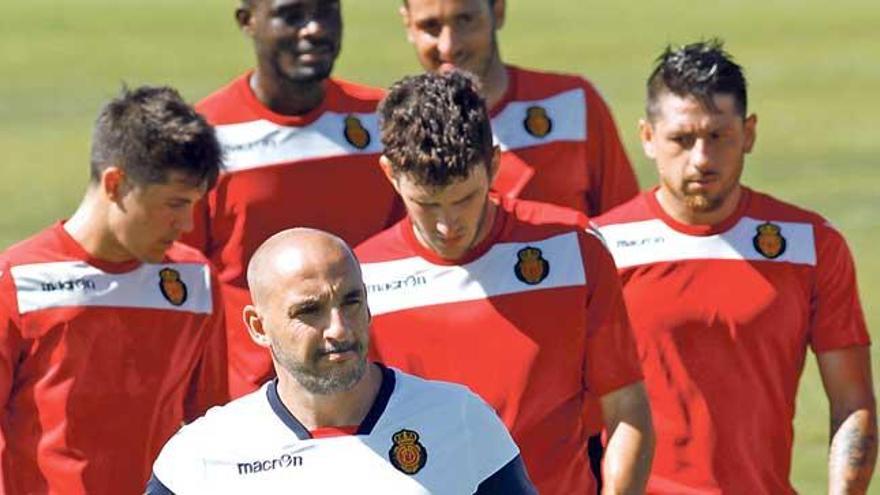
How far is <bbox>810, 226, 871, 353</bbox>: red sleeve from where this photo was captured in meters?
8.09

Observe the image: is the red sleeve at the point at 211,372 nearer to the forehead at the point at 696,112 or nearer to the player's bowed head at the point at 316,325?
the forehead at the point at 696,112

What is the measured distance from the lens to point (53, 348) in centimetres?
795

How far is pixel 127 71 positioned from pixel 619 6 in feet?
19.0

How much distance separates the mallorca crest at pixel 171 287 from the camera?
26.8ft

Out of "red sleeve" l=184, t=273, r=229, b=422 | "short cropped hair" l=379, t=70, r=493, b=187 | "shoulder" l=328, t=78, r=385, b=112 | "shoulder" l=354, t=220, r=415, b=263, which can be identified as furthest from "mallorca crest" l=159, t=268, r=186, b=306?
"shoulder" l=328, t=78, r=385, b=112

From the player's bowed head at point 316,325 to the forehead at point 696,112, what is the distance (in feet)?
6.97

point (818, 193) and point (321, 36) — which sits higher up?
point (321, 36)

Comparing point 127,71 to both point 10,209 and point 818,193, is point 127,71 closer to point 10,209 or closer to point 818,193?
point 10,209

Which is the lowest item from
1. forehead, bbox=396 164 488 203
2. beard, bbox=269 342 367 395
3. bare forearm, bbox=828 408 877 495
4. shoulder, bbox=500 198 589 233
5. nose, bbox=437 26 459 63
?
bare forearm, bbox=828 408 877 495

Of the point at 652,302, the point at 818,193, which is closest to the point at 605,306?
the point at 652,302

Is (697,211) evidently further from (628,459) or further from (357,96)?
(357,96)

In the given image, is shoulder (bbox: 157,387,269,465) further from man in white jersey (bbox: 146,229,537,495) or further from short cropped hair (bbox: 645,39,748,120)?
short cropped hair (bbox: 645,39,748,120)

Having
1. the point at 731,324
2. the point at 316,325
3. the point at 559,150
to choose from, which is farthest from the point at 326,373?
the point at 559,150

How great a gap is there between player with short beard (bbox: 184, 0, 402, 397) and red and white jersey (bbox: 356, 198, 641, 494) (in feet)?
3.47
